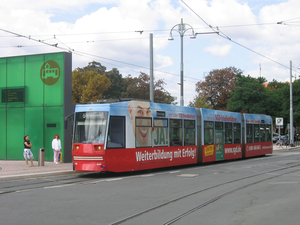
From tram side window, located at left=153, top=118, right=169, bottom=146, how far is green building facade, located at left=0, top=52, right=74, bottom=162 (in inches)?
260

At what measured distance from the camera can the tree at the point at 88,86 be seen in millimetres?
57697

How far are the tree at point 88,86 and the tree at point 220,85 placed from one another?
1765 cm

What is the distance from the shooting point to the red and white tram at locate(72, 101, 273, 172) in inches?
540

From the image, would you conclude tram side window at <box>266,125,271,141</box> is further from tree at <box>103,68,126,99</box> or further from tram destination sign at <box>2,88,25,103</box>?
tree at <box>103,68,126,99</box>

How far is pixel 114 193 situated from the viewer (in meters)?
9.97

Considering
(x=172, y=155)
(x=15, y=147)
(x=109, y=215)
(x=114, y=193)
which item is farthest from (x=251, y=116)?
(x=109, y=215)

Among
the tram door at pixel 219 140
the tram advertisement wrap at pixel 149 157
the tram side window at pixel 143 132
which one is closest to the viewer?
the tram advertisement wrap at pixel 149 157

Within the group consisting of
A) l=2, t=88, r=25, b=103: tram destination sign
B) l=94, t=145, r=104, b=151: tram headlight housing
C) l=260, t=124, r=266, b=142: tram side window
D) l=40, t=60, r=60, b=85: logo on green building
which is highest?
l=40, t=60, r=60, b=85: logo on green building

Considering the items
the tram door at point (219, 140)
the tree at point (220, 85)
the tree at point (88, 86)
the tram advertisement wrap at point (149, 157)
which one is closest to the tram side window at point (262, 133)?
the tram door at point (219, 140)

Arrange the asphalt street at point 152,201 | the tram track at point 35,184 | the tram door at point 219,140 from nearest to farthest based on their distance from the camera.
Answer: the asphalt street at point 152,201
the tram track at point 35,184
the tram door at point 219,140

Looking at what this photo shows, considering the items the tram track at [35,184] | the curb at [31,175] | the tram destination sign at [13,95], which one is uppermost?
the tram destination sign at [13,95]

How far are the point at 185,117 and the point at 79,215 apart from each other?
11.4 meters

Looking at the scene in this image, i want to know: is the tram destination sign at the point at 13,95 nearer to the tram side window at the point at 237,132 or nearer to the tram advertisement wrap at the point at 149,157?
the tram advertisement wrap at the point at 149,157

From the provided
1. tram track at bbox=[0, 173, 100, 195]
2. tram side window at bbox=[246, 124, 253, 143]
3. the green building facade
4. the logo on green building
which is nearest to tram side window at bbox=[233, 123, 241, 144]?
tram side window at bbox=[246, 124, 253, 143]
